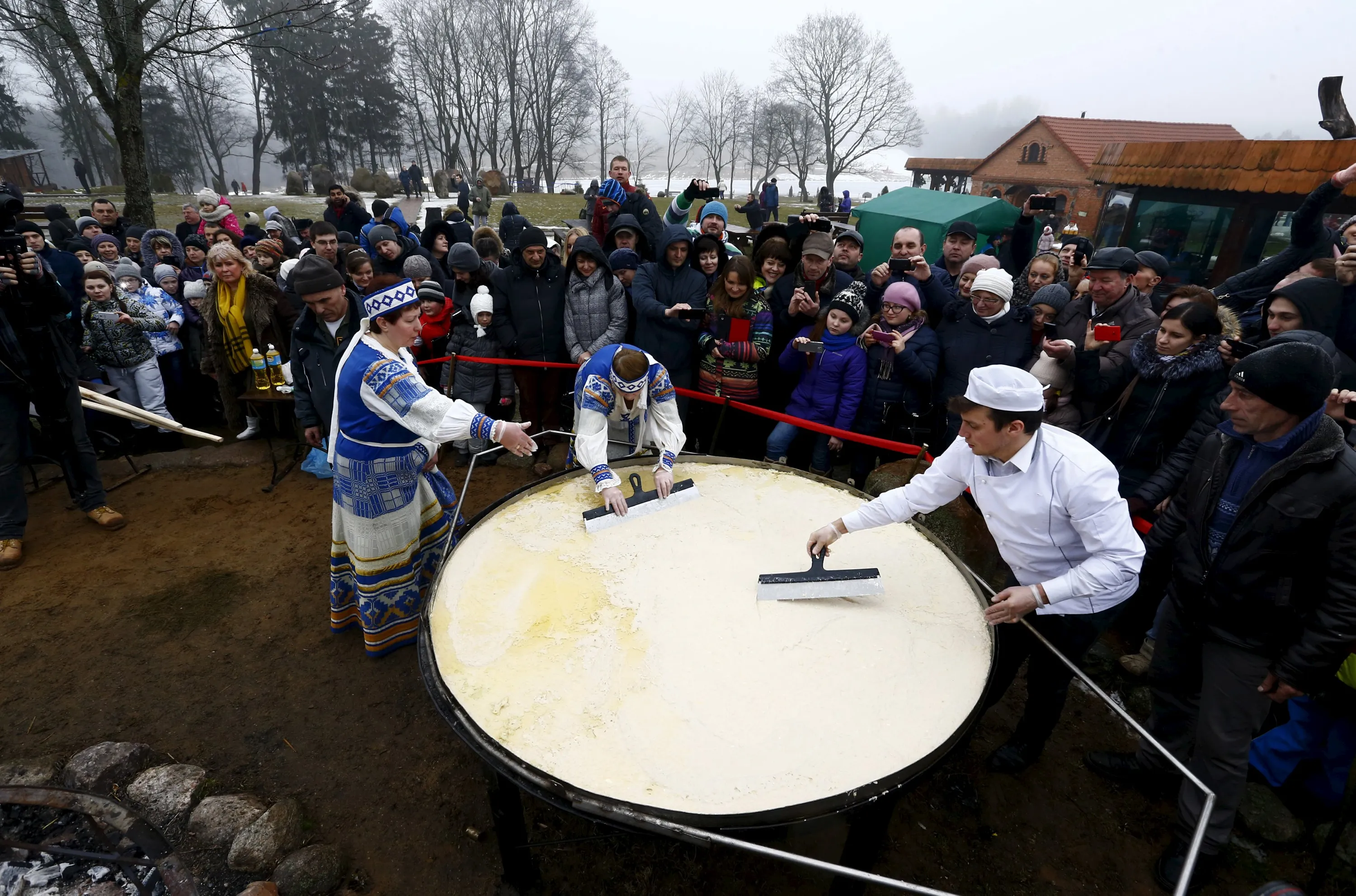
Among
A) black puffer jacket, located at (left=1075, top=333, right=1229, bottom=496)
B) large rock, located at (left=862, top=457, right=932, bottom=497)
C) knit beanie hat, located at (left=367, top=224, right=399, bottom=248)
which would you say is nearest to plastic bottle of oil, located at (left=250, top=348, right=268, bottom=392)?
knit beanie hat, located at (left=367, top=224, right=399, bottom=248)

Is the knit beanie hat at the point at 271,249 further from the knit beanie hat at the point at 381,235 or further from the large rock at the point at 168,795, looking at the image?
the large rock at the point at 168,795

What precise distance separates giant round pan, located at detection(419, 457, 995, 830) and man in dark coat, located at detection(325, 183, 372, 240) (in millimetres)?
7953

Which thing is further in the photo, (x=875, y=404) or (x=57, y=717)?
(x=875, y=404)

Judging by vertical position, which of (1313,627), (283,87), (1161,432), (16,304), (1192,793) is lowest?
(1192,793)

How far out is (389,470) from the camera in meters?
2.73

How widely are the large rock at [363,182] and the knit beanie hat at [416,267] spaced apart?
996 inches

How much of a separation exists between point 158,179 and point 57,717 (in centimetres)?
3190

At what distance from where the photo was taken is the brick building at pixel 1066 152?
21703 millimetres

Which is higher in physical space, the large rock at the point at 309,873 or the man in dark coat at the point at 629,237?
the man in dark coat at the point at 629,237

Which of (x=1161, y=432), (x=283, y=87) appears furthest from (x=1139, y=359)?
(x=283, y=87)

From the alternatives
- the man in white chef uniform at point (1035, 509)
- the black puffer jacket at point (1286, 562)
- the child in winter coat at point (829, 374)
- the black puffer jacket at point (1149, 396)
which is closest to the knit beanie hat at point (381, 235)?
the child in winter coat at point (829, 374)

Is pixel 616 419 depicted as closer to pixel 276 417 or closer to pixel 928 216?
pixel 276 417

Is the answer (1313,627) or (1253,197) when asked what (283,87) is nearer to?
(1253,197)

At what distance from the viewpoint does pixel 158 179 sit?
25219 millimetres
